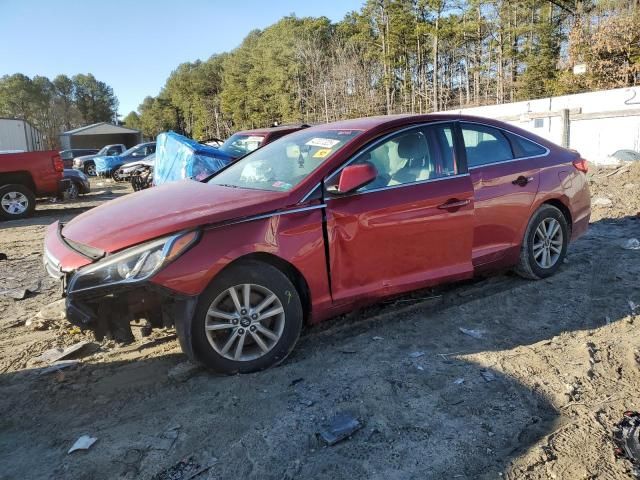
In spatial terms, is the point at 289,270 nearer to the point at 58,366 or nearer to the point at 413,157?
the point at 413,157

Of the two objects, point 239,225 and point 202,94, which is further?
point 202,94

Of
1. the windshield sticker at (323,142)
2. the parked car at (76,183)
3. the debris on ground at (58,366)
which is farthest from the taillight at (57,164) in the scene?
the windshield sticker at (323,142)

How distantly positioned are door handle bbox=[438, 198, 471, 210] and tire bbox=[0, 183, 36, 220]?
35.4 feet

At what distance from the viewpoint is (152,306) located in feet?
10.4

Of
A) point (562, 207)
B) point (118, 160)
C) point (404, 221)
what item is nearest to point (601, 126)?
point (562, 207)

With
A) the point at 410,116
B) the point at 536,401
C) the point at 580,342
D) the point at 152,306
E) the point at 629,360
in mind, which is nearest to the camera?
the point at 536,401

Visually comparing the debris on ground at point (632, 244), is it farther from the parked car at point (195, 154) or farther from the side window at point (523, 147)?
the parked car at point (195, 154)

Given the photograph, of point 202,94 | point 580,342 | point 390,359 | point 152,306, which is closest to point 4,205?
point 152,306

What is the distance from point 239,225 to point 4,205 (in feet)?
34.6

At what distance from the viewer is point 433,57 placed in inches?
1674

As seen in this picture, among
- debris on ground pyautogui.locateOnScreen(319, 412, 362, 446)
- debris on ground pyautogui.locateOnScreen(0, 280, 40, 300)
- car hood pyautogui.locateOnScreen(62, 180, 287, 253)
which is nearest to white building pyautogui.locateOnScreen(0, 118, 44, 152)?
debris on ground pyautogui.locateOnScreen(0, 280, 40, 300)

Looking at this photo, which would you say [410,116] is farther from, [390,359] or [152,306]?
[152,306]

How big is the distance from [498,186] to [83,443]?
3665 millimetres

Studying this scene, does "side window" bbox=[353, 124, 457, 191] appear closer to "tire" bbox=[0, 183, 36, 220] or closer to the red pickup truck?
the red pickup truck
